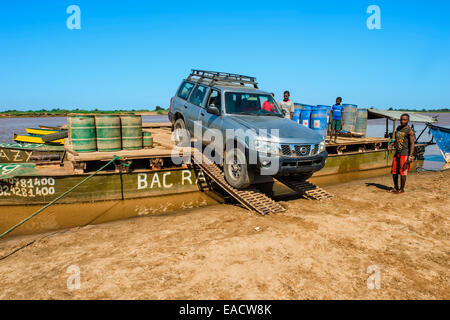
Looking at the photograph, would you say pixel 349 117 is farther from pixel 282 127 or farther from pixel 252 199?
pixel 252 199

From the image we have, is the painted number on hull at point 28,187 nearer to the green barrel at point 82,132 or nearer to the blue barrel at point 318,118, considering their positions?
the green barrel at point 82,132

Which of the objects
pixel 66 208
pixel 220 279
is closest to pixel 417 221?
pixel 220 279

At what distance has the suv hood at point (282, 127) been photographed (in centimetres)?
547

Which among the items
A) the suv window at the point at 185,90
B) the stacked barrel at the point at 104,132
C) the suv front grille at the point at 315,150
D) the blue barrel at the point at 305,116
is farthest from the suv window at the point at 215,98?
the blue barrel at the point at 305,116

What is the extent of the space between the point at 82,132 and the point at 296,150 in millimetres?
5547

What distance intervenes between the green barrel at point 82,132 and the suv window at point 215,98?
322 centimetres

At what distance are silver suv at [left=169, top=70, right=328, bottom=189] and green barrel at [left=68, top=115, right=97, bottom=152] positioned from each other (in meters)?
2.53

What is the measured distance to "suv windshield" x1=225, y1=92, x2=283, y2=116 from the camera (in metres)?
6.46

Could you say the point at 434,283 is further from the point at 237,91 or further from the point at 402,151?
the point at 237,91

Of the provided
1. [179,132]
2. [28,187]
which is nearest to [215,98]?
[179,132]

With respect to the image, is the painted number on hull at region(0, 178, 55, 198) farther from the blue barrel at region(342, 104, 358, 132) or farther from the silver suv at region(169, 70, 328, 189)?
the blue barrel at region(342, 104, 358, 132)

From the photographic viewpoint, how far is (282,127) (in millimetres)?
5789
